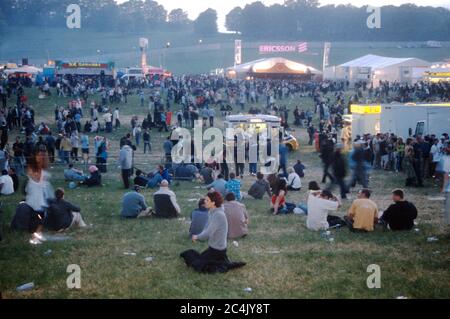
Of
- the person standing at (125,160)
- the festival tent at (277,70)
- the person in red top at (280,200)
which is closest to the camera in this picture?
the person in red top at (280,200)

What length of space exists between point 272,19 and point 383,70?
174 feet

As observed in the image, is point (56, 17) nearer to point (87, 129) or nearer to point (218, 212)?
point (87, 129)

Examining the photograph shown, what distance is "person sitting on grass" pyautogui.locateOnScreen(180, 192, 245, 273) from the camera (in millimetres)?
7805

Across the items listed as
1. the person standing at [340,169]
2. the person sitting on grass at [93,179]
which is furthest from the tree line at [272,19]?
the person standing at [340,169]

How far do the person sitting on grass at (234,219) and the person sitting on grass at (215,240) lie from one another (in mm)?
2039

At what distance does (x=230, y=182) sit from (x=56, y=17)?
246 ft

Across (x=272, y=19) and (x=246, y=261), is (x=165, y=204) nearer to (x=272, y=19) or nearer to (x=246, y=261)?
(x=246, y=261)

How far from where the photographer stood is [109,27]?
93.9 meters

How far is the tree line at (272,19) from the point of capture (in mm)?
77062

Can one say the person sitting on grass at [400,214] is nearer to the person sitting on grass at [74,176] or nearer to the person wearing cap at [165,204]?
the person wearing cap at [165,204]

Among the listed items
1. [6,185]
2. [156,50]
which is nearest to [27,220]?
[6,185]

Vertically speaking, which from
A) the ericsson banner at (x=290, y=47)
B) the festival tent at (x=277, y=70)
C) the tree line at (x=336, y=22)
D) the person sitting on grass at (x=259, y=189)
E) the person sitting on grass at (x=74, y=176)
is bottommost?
the person sitting on grass at (x=74, y=176)

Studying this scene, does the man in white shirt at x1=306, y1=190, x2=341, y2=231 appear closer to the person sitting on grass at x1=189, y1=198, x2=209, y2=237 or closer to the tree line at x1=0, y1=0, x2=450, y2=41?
the person sitting on grass at x1=189, y1=198, x2=209, y2=237
